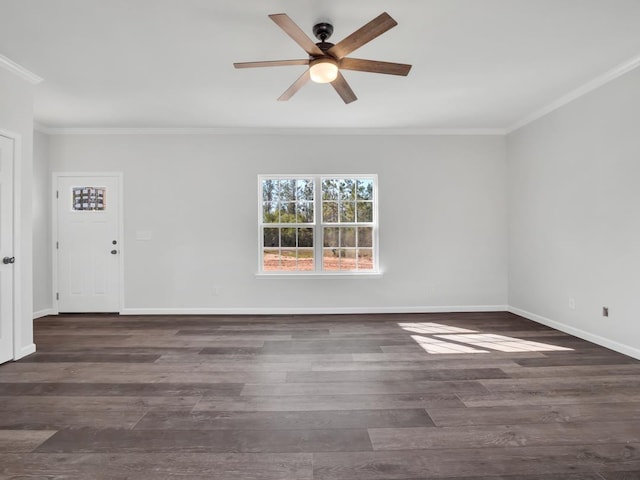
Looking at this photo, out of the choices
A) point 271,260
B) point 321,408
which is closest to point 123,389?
point 321,408

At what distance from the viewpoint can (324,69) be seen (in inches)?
95.1

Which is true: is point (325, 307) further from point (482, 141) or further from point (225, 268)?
point (482, 141)

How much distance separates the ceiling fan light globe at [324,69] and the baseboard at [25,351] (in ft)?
11.9

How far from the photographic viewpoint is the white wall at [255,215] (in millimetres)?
4883

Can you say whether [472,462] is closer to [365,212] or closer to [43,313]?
[365,212]

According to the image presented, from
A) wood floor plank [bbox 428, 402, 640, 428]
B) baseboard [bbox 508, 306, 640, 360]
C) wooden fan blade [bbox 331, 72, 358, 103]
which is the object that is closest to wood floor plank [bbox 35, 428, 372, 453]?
wood floor plank [bbox 428, 402, 640, 428]

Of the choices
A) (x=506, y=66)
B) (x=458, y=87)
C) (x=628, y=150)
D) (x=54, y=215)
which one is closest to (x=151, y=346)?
(x=54, y=215)

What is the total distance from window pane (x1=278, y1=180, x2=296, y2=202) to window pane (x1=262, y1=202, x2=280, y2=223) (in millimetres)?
159

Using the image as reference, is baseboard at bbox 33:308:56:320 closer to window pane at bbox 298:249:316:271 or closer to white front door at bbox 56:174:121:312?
white front door at bbox 56:174:121:312

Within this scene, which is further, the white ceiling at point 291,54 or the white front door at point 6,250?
the white front door at point 6,250

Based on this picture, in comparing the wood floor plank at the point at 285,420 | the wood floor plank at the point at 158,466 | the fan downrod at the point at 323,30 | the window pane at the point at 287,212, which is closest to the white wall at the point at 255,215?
the window pane at the point at 287,212

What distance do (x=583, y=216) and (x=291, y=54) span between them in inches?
137

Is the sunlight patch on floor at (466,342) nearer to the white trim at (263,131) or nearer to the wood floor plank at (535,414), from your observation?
the wood floor plank at (535,414)

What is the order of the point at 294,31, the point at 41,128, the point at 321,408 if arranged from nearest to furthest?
the point at 294,31
the point at 321,408
the point at 41,128
